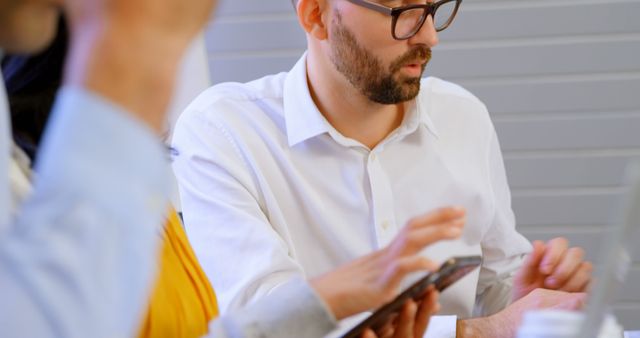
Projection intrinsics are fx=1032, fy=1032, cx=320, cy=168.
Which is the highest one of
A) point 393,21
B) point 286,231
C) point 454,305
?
point 393,21

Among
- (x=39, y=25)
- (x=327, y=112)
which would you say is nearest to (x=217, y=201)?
(x=327, y=112)

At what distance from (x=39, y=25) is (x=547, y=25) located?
8.74 ft

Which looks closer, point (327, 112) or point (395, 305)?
point (395, 305)

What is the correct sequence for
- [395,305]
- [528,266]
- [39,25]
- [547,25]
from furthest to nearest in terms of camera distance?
[547,25] < [528,266] < [395,305] < [39,25]

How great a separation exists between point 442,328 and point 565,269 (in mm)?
240

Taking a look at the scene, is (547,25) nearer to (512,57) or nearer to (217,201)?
(512,57)

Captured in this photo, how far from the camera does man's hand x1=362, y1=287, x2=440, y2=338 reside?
1.30 metres

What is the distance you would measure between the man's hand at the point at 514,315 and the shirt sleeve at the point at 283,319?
0.63m

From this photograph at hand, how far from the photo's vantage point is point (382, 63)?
211 cm

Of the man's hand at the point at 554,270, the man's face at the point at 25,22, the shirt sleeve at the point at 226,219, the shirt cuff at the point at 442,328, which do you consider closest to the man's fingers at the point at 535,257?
the man's hand at the point at 554,270

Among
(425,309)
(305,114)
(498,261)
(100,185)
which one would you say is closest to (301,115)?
(305,114)

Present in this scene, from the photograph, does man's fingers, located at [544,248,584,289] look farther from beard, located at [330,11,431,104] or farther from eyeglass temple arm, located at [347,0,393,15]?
eyeglass temple arm, located at [347,0,393,15]

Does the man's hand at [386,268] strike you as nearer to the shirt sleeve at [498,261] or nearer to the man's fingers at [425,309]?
the man's fingers at [425,309]

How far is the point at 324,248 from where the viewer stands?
2.08 meters
